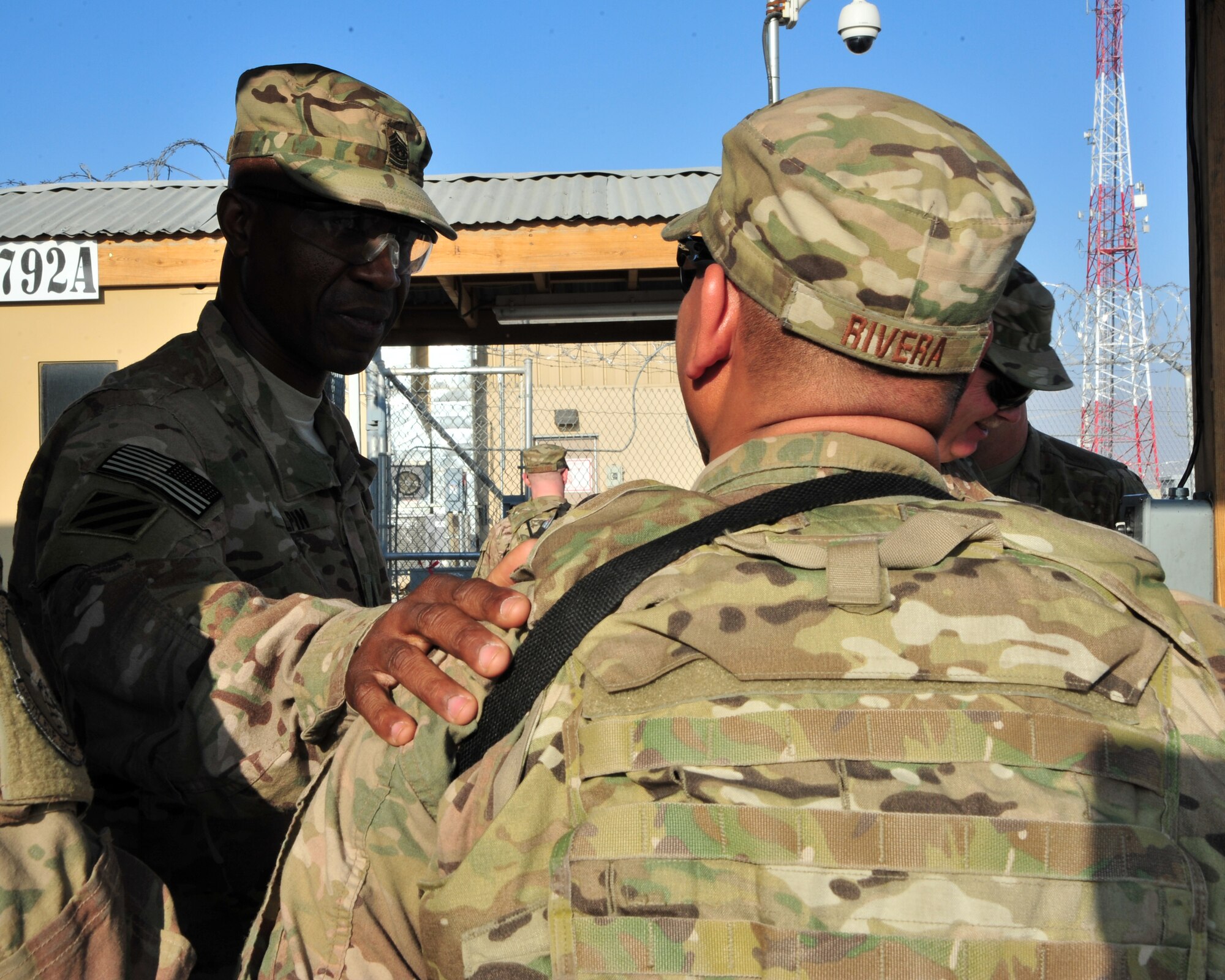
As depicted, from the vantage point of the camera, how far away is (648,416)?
15.6m

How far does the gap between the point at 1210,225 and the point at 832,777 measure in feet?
8.29

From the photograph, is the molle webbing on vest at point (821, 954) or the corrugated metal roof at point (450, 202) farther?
the corrugated metal roof at point (450, 202)

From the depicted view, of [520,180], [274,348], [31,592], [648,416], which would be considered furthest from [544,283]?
[648,416]

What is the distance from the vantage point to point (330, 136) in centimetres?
265

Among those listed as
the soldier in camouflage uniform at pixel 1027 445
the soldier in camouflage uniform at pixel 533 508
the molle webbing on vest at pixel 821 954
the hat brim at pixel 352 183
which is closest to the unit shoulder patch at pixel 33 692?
the molle webbing on vest at pixel 821 954

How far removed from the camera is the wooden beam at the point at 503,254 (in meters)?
6.35

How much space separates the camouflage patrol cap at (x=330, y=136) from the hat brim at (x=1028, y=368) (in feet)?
5.63

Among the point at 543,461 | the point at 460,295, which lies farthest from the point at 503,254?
the point at 543,461

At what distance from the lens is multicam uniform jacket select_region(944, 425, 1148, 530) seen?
164 inches

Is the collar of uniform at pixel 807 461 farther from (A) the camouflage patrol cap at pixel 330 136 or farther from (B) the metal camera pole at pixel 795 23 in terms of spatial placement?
(B) the metal camera pole at pixel 795 23

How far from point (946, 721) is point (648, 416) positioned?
575 inches

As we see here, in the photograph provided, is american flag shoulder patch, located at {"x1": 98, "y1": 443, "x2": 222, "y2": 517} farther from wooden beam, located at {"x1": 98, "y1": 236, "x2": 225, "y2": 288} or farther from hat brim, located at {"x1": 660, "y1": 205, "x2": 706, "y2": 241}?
wooden beam, located at {"x1": 98, "y1": 236, "x2": 225, "y2": 288}

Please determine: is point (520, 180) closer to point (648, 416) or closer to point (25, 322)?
point (25, 322)

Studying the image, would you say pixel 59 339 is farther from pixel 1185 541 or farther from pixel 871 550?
pixel 871 550
